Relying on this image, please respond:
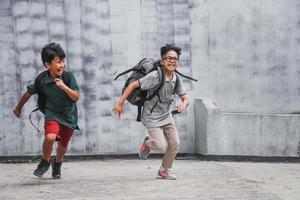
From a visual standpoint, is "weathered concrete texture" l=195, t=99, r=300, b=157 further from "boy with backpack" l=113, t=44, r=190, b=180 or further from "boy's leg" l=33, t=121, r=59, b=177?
"boy's leg" l=33, t=121, r=59, b=177

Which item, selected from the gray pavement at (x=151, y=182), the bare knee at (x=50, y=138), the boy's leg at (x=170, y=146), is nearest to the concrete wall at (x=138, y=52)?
the gray pavement at (x=151, y=182)

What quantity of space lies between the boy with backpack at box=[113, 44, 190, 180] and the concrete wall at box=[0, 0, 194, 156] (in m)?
2.61

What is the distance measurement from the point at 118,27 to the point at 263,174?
3479 mm

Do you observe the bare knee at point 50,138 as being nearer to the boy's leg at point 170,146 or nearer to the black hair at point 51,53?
the black hair at point 51,53

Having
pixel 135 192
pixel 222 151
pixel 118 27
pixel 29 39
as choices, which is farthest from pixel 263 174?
pixel 29 39

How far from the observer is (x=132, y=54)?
34.8ft

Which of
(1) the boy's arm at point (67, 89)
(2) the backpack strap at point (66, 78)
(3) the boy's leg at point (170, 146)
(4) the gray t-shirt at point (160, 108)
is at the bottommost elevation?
(3) the boy's leg at point (170, 146)

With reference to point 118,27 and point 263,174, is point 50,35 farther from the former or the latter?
point 263,174

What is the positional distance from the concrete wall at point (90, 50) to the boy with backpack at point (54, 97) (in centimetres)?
272

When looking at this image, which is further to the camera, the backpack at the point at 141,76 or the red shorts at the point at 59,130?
the backpack at the point at 141,76

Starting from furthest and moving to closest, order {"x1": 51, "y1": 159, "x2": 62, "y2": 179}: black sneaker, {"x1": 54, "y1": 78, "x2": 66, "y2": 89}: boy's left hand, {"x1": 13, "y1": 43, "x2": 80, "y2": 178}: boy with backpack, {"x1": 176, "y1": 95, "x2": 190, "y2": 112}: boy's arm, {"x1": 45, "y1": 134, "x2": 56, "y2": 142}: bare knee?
{"x1": 51, "y1": 159, "x2": 62, "y2": 179}: black sneaker, {"x1": 176, "y1": 95, "x2": 190, "y2": 112}: boy's arm, {"x1": 13, "y1": 43, "x2": 80, "y2": 178}: boy with backpack, {"x1": 45, "y1": 134, "x2": 56, "y2": 142}: bare knee, {"x1": 54, "y1": 78, "x2": 66, "y2": 89}: boy's left hand

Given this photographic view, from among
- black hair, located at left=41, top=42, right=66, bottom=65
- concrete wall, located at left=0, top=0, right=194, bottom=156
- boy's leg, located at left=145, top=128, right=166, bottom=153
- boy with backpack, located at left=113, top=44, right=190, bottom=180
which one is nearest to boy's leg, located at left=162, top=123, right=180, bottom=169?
boy with backpack, located at left=113, top=44, right=190, bottom=180

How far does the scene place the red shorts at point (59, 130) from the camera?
7.51m

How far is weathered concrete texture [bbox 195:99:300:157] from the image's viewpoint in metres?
10.5
